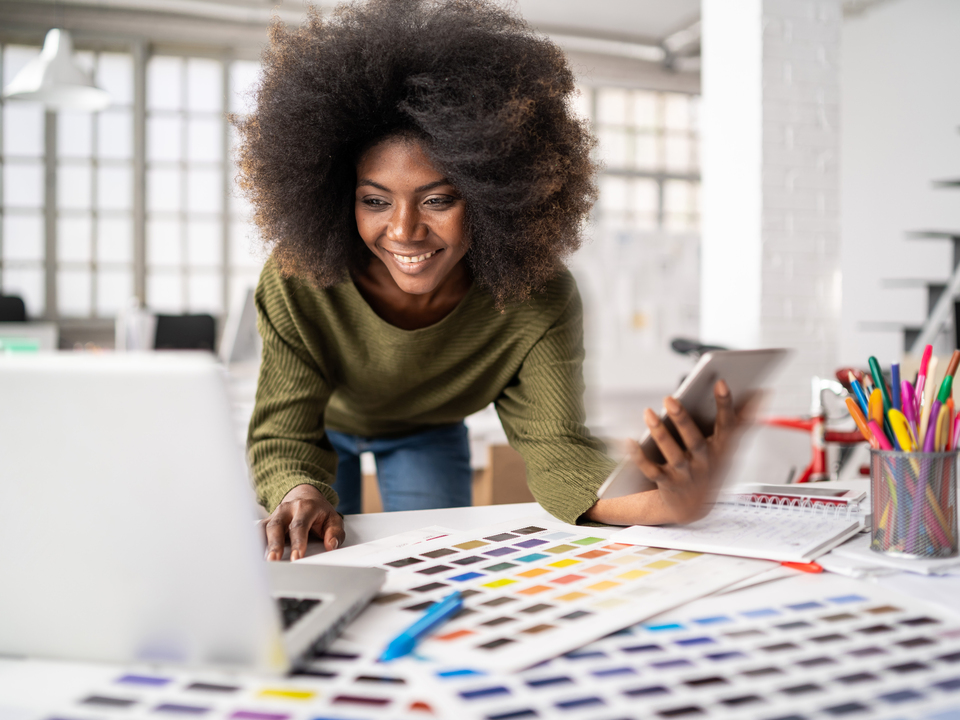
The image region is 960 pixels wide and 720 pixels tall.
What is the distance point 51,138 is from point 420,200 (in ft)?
18.2

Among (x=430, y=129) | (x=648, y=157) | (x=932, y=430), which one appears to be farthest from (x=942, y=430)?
(x=648, y=157)

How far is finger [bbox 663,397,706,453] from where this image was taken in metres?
0.75

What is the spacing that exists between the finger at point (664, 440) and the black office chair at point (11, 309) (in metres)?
5.10

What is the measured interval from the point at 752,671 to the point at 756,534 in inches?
13.7

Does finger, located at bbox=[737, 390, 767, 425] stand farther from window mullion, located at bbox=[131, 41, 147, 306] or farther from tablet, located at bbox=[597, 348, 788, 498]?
window mullion, located at bbox=[131, 41, 147, 306]

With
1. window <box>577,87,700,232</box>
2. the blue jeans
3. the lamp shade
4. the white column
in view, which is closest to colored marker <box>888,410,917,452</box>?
the blue jeans

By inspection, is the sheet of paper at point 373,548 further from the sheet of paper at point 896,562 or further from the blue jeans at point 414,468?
the blue jeans at point 414,468

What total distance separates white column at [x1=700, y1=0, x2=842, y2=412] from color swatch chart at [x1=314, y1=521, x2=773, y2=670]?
2.59m

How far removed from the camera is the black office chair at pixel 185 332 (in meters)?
3.78

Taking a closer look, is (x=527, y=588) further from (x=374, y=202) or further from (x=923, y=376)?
Result: (x=374, y=202)

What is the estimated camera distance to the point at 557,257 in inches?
47.6

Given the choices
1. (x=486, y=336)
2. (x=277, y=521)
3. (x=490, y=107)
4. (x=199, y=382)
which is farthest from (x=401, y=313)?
(x=199, y=382)

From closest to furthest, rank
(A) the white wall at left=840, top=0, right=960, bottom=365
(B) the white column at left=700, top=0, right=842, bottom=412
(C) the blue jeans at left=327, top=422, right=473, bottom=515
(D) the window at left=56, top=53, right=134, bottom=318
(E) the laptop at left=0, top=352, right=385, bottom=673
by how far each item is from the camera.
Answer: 1. (E) the laptop at left=0, top=352, right=385, bottom=673
2. (C) the blue jeans at left=327, top=422, right=473, bottom=515
3. (B) the white column at left=700, top=0, right=842, bottom=412
4. (A) the white wall at left=840, top=0, right=960, bottom=365
5. (D) the window at left=56, top=53, right=134, bottom=318

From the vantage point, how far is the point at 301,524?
33.4 inches
